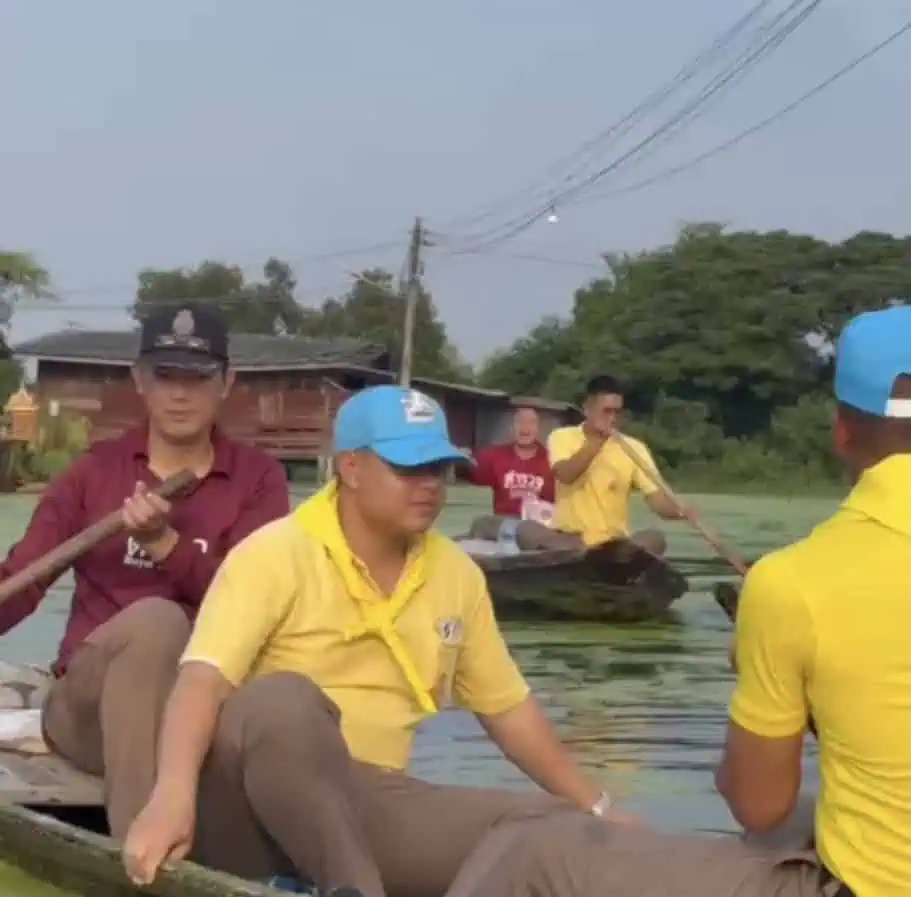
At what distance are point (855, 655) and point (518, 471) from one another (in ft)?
30.8

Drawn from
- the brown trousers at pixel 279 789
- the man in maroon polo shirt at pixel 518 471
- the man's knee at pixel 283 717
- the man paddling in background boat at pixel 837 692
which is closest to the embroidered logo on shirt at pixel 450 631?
the brown trousers at pixel 279 789

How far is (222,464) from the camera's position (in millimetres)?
4121

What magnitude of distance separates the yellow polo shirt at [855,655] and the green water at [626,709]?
5.88ft

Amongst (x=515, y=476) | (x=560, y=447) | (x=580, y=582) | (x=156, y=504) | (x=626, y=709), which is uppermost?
(x=156, y=504)

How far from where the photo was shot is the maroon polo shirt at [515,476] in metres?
11.5

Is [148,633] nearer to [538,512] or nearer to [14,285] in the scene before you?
[538,512]

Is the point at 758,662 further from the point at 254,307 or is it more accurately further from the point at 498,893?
the point at 254,307

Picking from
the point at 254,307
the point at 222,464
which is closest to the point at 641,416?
the point at 254,307

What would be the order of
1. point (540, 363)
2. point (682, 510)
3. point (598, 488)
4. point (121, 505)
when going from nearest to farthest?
1. point (121, 505)
2. point (682, 510)
3. point (598, 488)
4. point (540, 363)

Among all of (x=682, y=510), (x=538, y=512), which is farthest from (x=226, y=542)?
(x=538, y=512)

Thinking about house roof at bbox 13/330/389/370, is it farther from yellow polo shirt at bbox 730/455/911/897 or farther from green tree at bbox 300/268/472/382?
yellow polo shirt at bbox 730/455/911/897

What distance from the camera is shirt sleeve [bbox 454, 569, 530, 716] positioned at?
11.4ft

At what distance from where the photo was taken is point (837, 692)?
85.5 inches

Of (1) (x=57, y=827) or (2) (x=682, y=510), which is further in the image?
(2) (x=682, y=510)
